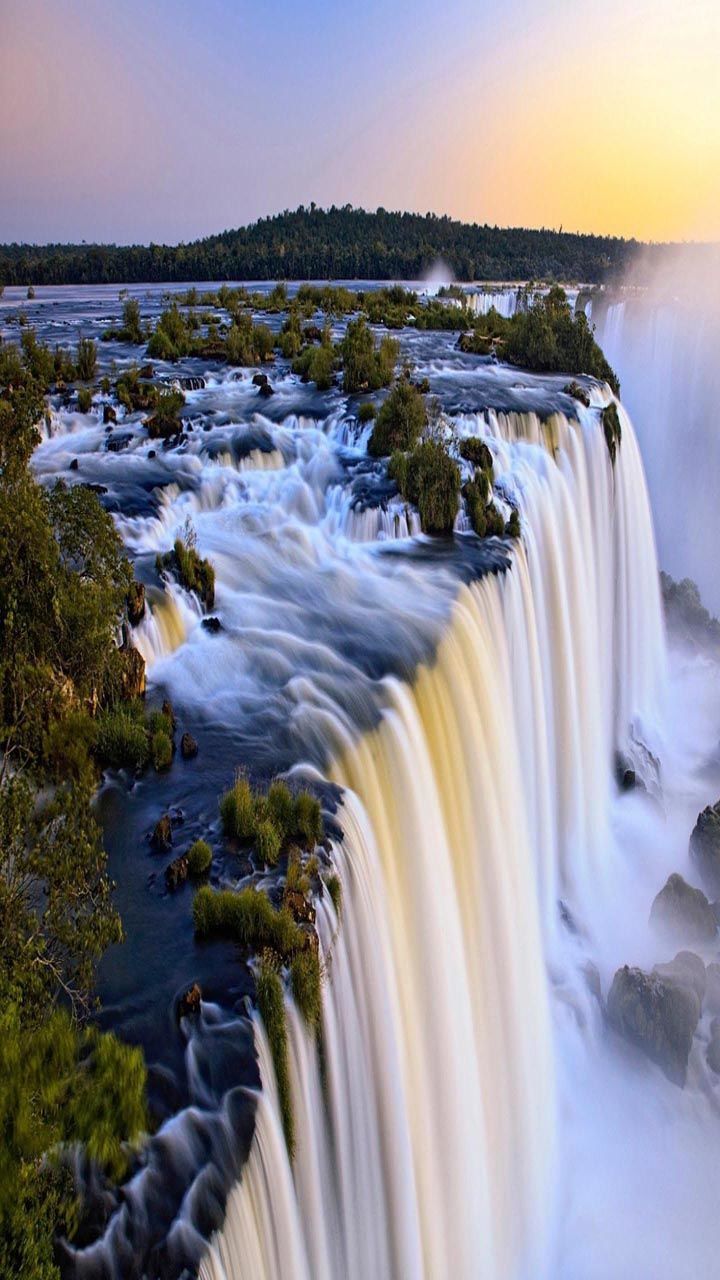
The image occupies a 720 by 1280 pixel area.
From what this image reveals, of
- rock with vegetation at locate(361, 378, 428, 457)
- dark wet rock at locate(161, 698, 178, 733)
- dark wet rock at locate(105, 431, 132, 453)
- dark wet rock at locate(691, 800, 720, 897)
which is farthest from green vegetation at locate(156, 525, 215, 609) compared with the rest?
dark wet rock at locate(691, 800, 720, 897)

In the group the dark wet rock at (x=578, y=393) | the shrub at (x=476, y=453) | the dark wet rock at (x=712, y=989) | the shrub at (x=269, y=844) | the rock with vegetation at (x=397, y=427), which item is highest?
the dark wet rock at (x=578, y=393)

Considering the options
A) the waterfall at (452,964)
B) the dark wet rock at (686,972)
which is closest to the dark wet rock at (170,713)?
the waterfall at (452,964)

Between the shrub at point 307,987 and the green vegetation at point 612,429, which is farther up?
the green vegetation at point 612,429

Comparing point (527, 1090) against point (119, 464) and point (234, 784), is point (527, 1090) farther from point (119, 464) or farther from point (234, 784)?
point (119, 464)

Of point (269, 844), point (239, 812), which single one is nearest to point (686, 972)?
point (269, 844)

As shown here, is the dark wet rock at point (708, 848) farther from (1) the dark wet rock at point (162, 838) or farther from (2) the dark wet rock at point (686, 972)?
(1) the dark wet rock at point (162, 838)

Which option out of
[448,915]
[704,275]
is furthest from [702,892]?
[704,275]
